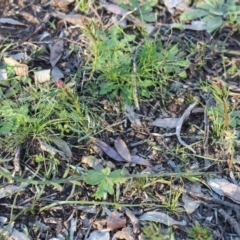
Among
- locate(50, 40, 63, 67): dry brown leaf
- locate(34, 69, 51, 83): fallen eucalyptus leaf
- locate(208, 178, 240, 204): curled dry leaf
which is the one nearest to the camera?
locate(208, 178, 240, 204): curled dry leaf

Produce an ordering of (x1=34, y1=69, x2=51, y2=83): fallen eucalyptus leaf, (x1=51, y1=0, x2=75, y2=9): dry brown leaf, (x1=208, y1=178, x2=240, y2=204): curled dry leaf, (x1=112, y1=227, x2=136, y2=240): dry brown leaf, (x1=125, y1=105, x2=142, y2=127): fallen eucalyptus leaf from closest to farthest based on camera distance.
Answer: (x1=112, y1=227, x2=136, y2=240): dry brown leaf < (x1=208, y1=178, x2=240, y2=204): curled dry leaf < (x1=125, y1=105, x2=142, y2=127): fallen eucalyptus leaf < (x1=34, y1=69, x2=51, y2=83): fallen eucalyptus leaf < (x1=51, y1=0, x2=75, y2=9): dry brown leaf

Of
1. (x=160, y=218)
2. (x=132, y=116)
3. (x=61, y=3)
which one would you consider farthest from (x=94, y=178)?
(x=61, y=3)

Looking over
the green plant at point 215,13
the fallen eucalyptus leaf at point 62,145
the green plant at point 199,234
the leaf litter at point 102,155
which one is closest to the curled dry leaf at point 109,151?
the leaf litter at point 102,155

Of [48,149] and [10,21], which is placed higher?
[10,21]

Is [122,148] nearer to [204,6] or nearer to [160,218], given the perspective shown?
[160,218]

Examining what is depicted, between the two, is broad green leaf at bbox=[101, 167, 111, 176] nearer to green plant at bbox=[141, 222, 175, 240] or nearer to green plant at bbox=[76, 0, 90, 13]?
green plant at bbox=[141, 222, 175, 240]

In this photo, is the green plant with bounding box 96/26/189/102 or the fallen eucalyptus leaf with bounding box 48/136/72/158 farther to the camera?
the green plant with bounding box 96/26/189/102

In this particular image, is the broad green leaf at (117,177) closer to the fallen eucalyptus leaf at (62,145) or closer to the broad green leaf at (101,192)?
the broad green leaf at (101,192)

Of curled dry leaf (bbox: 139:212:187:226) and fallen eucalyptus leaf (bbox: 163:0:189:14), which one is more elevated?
fallen eucalyptus leaf (bbox: 163:0:189:14)

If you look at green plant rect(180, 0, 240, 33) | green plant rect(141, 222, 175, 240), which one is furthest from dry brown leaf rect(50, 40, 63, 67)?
green plant rect(141, 222, 175, 240)
